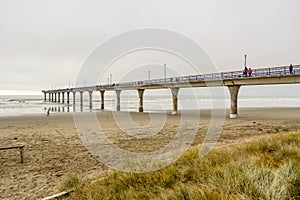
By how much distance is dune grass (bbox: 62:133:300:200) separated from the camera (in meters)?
3.15

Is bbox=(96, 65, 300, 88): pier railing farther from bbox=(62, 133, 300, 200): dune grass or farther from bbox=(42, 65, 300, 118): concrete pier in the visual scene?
bbox=(62, 133, 300, 200): dune grass

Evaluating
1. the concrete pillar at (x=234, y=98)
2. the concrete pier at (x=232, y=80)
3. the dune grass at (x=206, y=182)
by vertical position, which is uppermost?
the concrete pier at (x=232, y=80)

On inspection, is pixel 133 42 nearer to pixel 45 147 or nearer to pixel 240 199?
pixel 45 147

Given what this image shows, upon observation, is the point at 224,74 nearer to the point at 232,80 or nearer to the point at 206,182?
the point at 232,80

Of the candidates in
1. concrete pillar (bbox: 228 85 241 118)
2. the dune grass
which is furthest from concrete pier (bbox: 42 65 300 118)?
the dune grass

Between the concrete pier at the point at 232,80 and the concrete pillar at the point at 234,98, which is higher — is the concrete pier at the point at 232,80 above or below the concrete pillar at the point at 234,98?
above

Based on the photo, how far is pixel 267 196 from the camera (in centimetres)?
291

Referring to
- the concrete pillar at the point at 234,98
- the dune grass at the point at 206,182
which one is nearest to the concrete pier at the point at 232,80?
the concrete pillar at the point at 234,98

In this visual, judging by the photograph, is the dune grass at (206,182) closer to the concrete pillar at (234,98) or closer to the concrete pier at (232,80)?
the concrete pier at (232,80)

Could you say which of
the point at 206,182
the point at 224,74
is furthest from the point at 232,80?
the point at 206,182

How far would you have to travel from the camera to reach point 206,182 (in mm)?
3971

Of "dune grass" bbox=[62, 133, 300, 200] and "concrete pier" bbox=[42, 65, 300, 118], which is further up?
"concrete pier" bbox=[42, 65, 300, 118]

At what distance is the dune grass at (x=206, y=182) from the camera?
3150 millimetres

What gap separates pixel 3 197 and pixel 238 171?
5277mm
